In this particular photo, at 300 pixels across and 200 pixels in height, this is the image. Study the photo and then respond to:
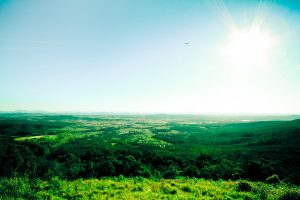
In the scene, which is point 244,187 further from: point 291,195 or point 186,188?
point 186,188

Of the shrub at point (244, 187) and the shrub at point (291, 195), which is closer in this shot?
the shrub at point (291, 195)

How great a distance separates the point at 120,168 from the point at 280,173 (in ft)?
85.1

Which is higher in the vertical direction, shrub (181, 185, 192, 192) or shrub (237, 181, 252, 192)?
shrub (237, 181, 252, 192)

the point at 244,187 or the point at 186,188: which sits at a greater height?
the point at 244,187

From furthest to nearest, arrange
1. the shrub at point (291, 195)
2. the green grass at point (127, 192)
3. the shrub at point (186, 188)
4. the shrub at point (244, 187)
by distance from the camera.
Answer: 1. the shrub at point (186, 188)
2. the shrub at point (244, 187)
3. the green grass at point (127, 192)
4. the shrub at point (291, 195)

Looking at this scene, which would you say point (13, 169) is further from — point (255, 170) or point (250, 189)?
point (255, 170)

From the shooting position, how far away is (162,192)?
16609 millimetres

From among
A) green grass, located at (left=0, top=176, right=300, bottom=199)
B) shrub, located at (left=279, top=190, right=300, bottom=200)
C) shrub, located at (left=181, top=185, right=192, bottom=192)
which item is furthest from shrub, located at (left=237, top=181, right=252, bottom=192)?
shrub, located at (left=181, top=185, right=192, bottom=192)

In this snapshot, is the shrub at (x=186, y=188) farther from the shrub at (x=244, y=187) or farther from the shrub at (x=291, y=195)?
the shrub at (x=291, y=195)

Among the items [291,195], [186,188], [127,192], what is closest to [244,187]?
[291,195]

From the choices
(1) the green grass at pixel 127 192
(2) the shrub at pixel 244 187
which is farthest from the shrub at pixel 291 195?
(2) the shrub at pixel 244 187

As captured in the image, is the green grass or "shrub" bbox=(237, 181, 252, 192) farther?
"shrub" bbox=(237, 181, 252, 192)

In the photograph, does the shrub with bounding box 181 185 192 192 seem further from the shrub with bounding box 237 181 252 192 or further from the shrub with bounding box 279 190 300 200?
the shrub with bounding box 279 190 300 200

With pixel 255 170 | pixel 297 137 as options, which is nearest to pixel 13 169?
pixel 255 170
